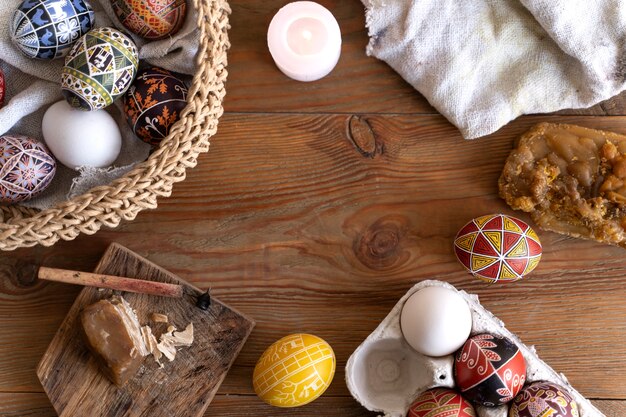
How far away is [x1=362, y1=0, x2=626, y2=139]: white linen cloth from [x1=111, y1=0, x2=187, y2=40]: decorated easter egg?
31cm

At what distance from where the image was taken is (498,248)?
0.88 metres

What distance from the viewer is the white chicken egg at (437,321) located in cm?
86

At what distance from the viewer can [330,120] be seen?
100 cm

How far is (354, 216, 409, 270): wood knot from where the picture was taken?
0.99 metres

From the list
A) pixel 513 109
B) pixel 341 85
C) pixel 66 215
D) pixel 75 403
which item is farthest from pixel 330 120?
pixel 75 403

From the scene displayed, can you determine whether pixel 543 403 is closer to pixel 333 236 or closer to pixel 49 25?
pixel 333 236

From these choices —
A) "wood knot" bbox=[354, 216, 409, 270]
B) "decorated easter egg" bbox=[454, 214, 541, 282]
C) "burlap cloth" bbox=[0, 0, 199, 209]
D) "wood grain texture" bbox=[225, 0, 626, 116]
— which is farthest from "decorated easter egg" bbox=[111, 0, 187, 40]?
"decorated easter egg" bbox=[454, 214, 541, 282]

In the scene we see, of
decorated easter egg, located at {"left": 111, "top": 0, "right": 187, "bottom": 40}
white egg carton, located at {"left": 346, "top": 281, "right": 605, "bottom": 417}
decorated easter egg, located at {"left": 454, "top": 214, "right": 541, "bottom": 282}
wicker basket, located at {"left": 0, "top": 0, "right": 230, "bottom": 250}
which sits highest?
decorated easter egg, located at {"left": 111, "top": 0, "right": 187, "bottom": 40}

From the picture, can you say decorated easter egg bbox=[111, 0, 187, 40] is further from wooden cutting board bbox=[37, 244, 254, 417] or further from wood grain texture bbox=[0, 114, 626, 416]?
wooden cutting board bbox=[37, 244, 254, 417]

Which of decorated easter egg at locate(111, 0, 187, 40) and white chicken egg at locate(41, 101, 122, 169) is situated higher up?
decorated easter egg at locate(111, 0, 187, 40)

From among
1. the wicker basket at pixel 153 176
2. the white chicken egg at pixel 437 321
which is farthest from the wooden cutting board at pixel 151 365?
the white chicken egg at pixel 437 321

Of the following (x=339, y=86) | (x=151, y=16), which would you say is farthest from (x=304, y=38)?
(x=151, y=16)

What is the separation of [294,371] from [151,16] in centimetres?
55

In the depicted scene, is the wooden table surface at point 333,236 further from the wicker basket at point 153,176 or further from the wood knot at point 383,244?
the wicker basket at point 153,176
